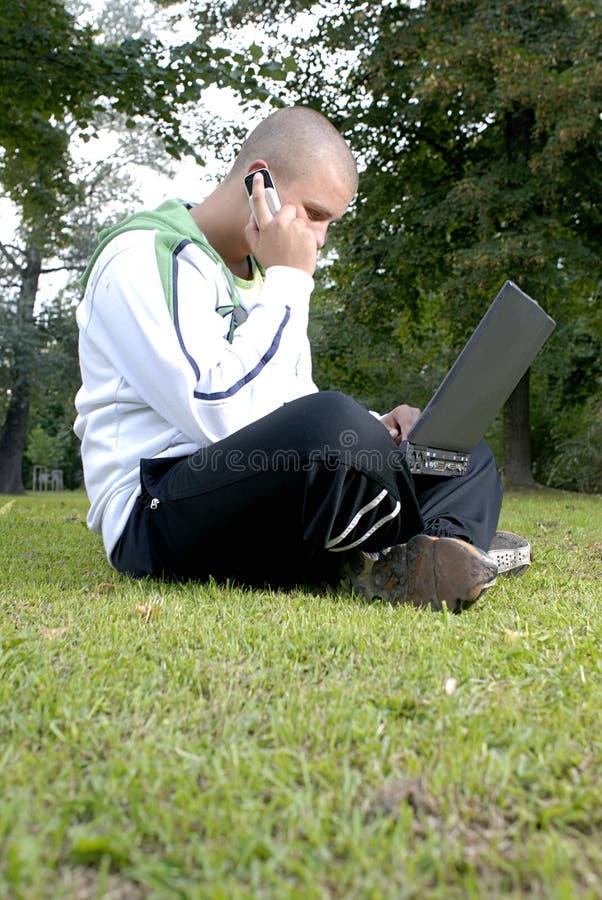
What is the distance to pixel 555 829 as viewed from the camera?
1.21 meters

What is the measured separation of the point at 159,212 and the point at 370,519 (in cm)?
148

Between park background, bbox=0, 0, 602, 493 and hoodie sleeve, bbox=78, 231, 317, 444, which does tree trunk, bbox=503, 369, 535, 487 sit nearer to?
park background, bbox=0, 0, 602, 493

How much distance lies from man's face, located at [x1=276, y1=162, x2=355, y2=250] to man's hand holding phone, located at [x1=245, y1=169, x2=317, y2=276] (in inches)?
4.6

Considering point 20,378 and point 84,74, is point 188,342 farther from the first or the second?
point 20,378

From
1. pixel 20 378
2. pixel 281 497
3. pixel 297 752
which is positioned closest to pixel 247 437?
pixel 281 497

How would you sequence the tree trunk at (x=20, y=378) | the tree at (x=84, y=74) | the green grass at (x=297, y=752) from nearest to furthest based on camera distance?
the green grass at (x=297, y=752) → the tree at (x=84, y=74) → the tree trunk at (x=20, y=378)

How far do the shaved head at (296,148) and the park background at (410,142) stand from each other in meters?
5.42

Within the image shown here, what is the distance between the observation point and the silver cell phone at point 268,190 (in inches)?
117

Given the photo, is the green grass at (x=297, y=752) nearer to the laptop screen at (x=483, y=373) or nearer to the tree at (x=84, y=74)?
the laptop screen at (x=483, y=373)

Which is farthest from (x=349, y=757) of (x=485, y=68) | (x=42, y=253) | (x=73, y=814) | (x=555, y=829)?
(x=42, y=253)

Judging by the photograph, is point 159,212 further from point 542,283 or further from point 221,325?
point 542,283

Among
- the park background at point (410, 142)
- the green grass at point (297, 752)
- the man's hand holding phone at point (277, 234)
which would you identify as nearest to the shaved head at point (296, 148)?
the man's hand holding phone at point (277, 234)

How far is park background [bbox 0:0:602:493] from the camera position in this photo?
863 centimetres

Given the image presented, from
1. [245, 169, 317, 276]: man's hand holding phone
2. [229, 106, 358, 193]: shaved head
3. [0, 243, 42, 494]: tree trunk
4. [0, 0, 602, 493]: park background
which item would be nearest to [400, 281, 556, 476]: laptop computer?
[245, 169, 317, 276]: man's hand holding phone
